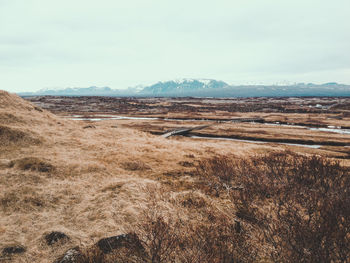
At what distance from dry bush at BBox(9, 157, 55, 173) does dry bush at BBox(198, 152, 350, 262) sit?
39.5 ft

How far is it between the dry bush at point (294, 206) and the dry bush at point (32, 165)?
12.0m

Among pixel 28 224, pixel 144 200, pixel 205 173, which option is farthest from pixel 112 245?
pixel 205 173

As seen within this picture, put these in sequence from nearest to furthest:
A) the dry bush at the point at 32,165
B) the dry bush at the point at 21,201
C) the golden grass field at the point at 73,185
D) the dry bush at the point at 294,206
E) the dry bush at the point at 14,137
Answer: the dry bush at the point at 294,206 < the golden grass field at the point at 73,185 < the dry bush at the point at 21,201 < the dry bush at the point at 32,165 < the dry bush at the point at 14,137

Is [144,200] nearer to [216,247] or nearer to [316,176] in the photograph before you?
[216,247]

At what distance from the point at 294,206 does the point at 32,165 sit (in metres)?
17.6

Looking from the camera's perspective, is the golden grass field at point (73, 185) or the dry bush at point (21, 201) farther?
the dry bush at point (21, 201)

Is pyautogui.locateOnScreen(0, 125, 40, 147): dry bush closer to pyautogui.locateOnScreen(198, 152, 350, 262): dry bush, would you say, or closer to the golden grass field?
the golden grass field

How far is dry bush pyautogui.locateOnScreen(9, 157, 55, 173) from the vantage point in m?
15.9

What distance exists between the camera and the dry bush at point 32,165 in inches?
627

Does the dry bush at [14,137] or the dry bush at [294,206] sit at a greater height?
the dry bush at [14,137]

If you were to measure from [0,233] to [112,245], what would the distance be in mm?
5160

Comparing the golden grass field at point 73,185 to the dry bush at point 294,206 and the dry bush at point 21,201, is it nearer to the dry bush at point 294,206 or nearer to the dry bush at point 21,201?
the dry bush at point 21,201

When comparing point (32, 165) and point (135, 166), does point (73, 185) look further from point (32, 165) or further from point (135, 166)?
point (135, 166)

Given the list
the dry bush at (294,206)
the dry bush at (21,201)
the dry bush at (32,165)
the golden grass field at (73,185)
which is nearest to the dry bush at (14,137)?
the golden grass field at (73,185)
